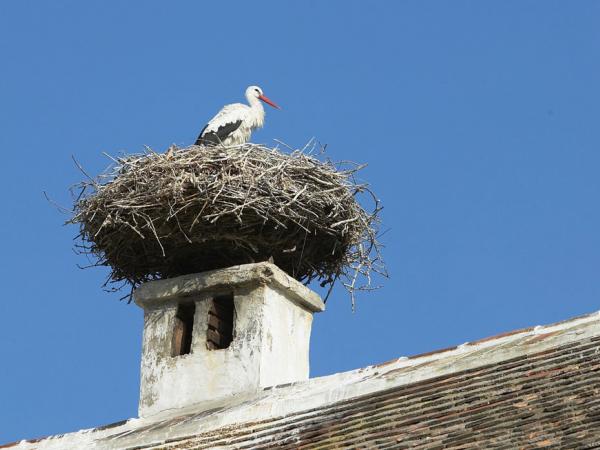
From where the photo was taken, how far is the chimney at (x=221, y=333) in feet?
38.5

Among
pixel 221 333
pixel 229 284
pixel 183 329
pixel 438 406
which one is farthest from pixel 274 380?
pixel 438 406

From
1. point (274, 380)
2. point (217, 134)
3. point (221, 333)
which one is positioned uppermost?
point (217, 134)

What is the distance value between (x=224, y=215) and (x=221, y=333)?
3.10 ft

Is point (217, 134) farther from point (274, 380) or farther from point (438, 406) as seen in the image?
point (438, 406)

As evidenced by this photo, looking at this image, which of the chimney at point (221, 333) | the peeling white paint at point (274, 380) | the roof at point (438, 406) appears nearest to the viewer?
the roof at point (438, 406)

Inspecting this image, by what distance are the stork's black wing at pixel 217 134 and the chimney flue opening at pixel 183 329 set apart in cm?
374

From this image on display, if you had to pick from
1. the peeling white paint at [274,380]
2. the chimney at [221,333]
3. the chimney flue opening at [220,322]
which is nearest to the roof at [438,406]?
the peeling white paint at [274,380]

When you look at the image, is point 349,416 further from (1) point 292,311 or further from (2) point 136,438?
(1) point 292,311

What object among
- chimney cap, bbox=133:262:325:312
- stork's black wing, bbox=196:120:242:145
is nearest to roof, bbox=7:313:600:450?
chimney cap, bbox=133:262:325:312

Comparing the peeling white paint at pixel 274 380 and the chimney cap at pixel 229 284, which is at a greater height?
the chimney cap at pixel 229 284

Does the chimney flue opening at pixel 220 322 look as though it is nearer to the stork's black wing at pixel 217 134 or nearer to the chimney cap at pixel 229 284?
the chimney cap at pixel 229 284

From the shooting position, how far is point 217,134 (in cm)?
1608

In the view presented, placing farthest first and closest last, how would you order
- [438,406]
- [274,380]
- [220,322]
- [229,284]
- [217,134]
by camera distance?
[217,134] → [220,322] → [229,284] → [274,380] → [438,406]

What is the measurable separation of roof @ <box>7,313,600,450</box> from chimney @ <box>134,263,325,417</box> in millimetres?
484
